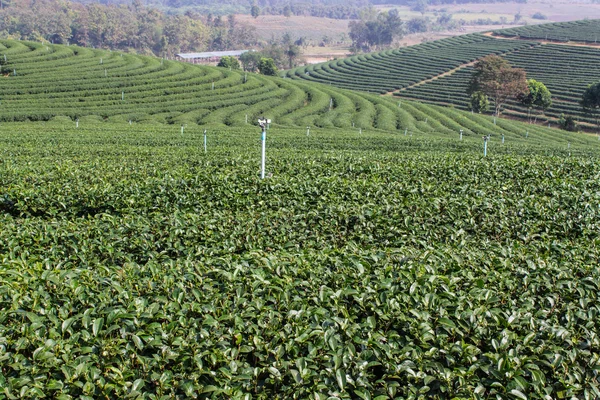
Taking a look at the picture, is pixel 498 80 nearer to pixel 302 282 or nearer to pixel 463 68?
pixel 463 68

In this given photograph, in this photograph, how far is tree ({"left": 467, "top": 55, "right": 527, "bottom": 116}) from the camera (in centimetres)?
6292

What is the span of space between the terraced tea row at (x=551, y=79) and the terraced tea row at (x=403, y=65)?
4.04 meters

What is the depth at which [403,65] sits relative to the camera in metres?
97.6

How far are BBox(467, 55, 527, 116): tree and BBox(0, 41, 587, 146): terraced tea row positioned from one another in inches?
400

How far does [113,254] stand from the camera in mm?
6977

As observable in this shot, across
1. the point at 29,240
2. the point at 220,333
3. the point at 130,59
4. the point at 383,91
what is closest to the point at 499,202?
the point at 220,333

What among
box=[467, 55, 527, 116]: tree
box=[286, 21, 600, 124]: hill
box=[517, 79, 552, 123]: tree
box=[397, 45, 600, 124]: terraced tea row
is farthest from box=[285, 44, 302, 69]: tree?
box=[517, 79, 552, 123]: tree

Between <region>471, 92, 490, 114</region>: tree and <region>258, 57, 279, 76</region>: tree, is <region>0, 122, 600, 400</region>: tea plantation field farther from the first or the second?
<region>258, 57, 279, 76</region>: tree

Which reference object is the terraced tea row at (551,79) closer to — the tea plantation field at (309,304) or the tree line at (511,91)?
the tree line at (511,91)

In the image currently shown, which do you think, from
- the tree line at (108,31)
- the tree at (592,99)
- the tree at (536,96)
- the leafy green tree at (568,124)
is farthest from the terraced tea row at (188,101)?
the tree line at (108,31)

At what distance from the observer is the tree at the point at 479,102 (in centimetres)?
6444

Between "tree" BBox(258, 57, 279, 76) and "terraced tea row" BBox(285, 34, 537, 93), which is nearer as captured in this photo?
"tree" BBox(258, 57, 279, 76)

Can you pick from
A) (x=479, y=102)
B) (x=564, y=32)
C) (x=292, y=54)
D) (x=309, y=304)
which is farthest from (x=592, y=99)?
(x=292, y=54)

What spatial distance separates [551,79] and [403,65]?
2651 cm
